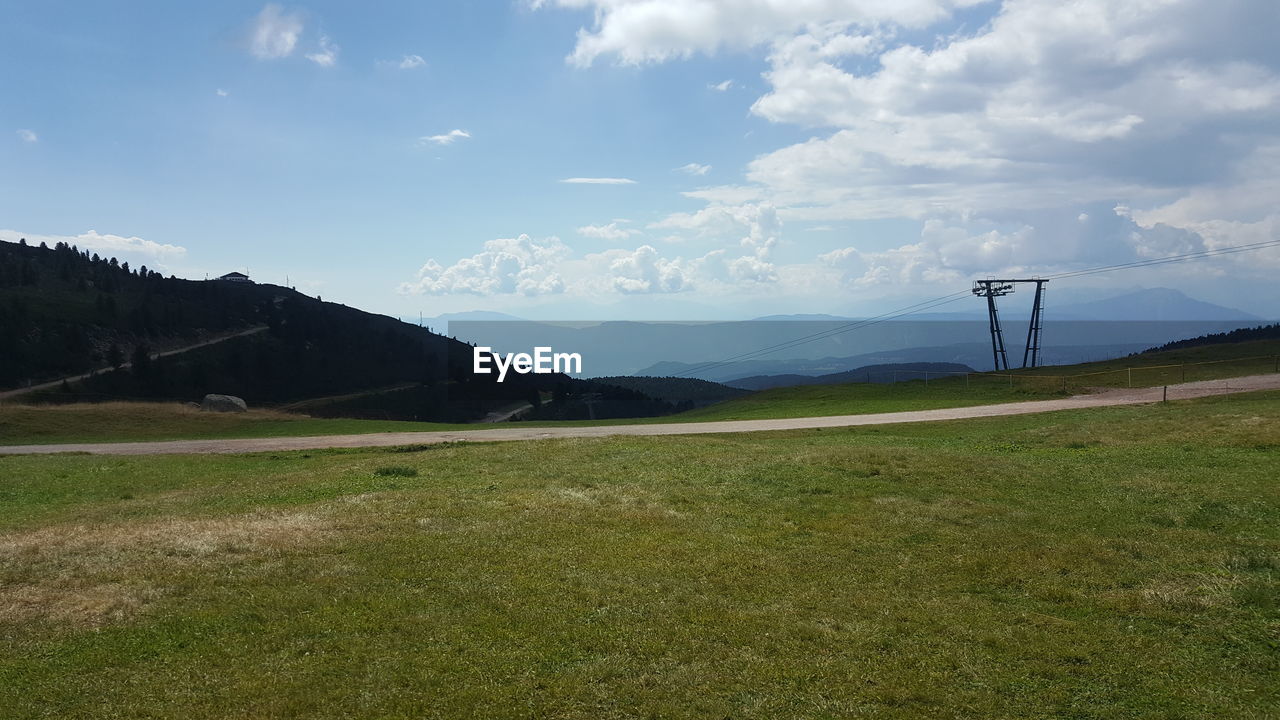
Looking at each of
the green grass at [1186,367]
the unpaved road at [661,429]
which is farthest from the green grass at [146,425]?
the green grass at [1186,367]

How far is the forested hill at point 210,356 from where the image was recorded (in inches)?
4946

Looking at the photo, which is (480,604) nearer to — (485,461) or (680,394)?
(485,461)

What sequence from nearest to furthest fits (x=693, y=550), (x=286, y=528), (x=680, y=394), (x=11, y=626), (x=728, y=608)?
(x=11, y=626) → (x=728, y=608) → (x=693, y=550) → (x=286, y=528) → (x=680, y=394)

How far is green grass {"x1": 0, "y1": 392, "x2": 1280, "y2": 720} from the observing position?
8711 millimetres

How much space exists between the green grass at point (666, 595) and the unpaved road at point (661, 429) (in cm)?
1632

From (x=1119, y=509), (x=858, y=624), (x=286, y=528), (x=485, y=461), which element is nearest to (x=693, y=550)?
(x=858, y=624)

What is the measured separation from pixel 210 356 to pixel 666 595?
6375 inches

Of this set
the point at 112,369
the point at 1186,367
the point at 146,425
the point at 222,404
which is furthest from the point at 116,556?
the point at 112,369

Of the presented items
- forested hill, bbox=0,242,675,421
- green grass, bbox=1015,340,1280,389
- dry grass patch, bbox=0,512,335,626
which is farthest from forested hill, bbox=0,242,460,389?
green grass, bbox=1015,340,1280,389

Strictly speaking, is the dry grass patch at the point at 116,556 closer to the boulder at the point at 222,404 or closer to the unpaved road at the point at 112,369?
the boulder at the point at 222,404

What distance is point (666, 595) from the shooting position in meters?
12.2

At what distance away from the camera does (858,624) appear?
10.8m

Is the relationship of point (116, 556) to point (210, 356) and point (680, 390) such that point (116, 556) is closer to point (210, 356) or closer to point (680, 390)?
point (210, 356)

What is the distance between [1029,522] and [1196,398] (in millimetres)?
36542
